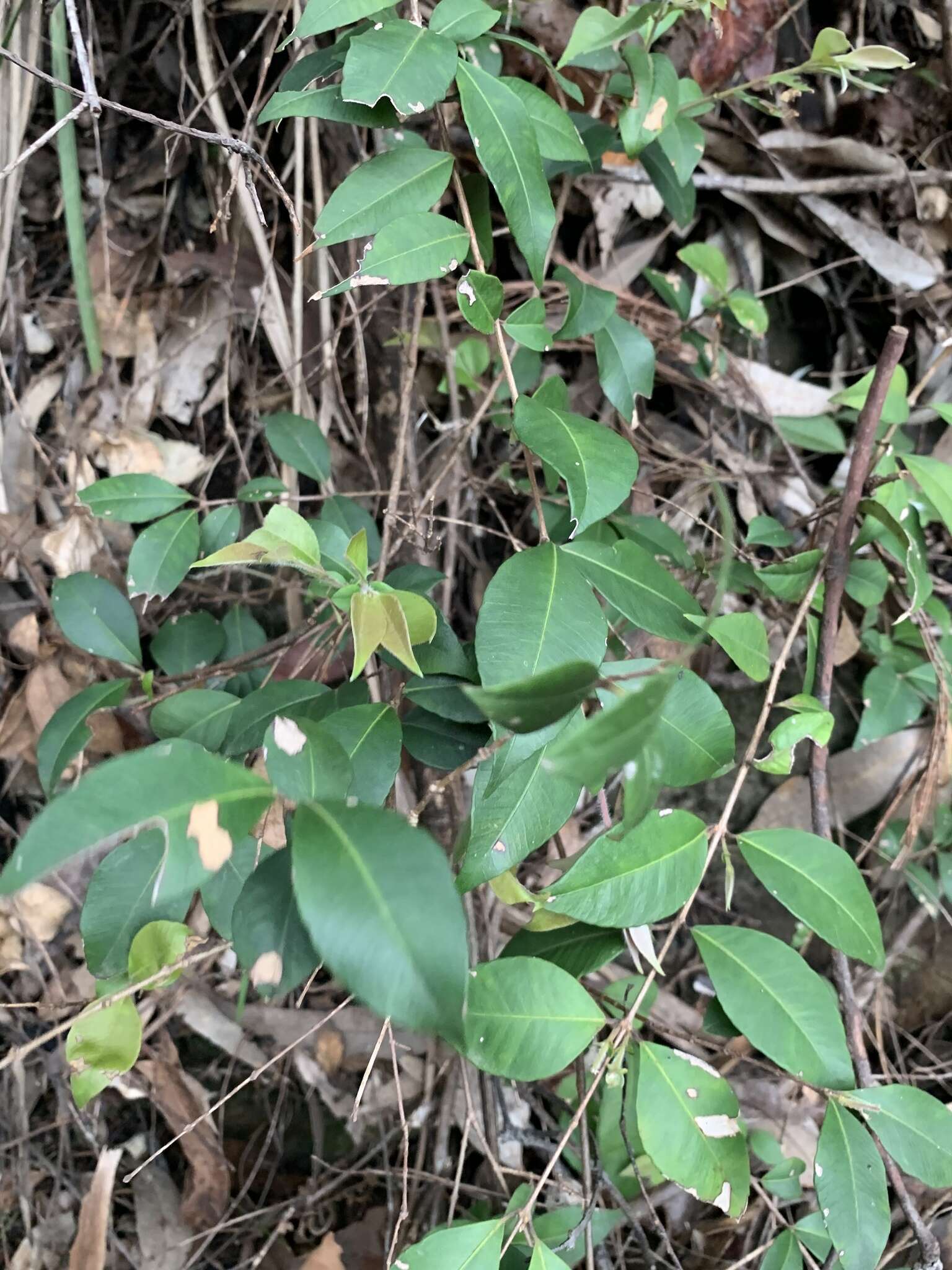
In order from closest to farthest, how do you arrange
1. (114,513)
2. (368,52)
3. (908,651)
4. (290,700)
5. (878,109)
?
(368,52)
(290,700)
(114,513)
(908,651)
(878,109)

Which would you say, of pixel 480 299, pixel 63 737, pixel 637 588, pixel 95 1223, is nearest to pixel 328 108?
pixel 480 299

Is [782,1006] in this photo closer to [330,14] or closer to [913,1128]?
[913,1128]

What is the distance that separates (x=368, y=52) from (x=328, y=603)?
0.43 meters

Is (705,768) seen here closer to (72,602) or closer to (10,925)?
(72,602)

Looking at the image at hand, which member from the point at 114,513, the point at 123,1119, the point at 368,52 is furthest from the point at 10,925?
the point at 368,52

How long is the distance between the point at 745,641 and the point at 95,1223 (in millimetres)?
1015

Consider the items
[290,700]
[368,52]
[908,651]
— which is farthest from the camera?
[908,651]

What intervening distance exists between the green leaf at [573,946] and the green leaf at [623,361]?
21.5 inches

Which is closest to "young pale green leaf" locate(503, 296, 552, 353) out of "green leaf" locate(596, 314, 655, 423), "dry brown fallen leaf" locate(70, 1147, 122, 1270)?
"green leaf" locate(596, 314, 655, 423)

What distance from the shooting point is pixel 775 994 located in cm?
61

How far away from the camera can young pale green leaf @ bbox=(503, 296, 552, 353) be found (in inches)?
24.6

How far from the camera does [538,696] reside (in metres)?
0.39

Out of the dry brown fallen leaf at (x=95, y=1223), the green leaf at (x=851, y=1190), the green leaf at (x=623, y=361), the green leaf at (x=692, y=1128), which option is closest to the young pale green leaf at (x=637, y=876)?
the green leaf at (x=692, y=1128)

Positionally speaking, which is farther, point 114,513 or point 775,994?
point 114,513
